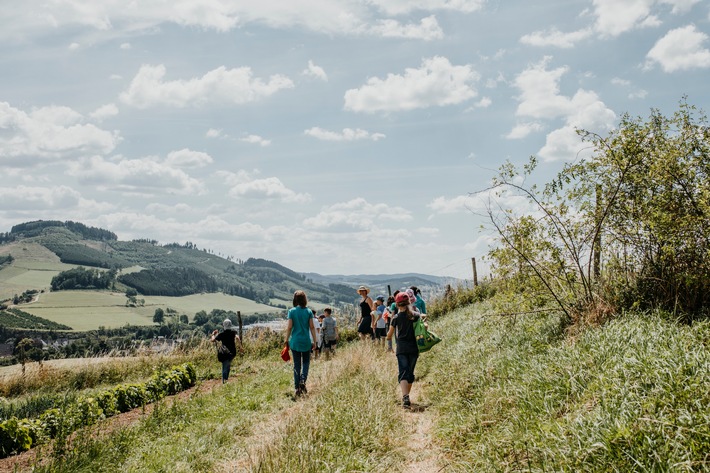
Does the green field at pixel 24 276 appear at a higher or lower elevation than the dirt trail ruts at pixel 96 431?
higher

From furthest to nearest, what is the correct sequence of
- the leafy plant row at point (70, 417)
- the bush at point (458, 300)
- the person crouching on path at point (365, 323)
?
the bush at point (458, 300)
the person crouching on path at point (365, 323)
the leafy plant row at point (70, 417)

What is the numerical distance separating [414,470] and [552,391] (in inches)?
69.7

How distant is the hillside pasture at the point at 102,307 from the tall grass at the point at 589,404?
12796 centimetres

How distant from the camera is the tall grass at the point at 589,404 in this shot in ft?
11.1

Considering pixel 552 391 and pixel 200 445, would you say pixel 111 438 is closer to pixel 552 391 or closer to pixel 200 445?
pixel 200 445

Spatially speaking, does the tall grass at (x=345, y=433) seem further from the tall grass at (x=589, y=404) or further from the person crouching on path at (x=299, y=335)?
the person crouching on path at (x=299, y=335)

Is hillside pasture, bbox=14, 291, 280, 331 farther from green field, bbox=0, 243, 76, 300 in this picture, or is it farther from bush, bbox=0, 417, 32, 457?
bush, bbox=0, 417, 32, 457

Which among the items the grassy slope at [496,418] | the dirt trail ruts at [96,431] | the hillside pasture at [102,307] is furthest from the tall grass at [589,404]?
the hillside pasture at [102,307]

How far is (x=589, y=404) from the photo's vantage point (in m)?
4.34

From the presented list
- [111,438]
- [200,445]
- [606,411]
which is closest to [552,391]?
[606,411]

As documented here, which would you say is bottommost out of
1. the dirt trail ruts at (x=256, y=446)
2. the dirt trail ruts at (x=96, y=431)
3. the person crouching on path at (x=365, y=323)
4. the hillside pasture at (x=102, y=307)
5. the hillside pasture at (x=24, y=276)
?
the hillside pasture at (x=102, y=307)

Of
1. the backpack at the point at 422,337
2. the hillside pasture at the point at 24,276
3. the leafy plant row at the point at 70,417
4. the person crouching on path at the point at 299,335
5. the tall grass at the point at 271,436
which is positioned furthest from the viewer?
the hillside pasture at the point at 24,276

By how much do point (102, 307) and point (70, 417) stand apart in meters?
152

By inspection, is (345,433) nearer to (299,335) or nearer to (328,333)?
(299,335)
